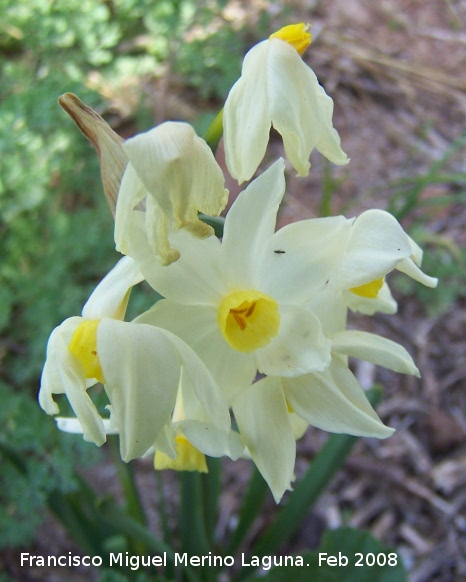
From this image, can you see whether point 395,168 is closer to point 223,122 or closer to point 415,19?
point 415,19

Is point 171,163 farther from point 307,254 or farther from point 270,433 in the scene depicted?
point 270,433

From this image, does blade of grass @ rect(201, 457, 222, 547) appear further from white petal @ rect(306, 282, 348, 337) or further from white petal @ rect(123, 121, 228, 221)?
white petal @ rect(123, 121, 228, 221)

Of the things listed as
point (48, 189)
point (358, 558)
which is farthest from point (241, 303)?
point (48, 189)

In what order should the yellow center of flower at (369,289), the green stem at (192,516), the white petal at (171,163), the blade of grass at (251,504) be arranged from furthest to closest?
1. the blade of grass at (251,504)
2. the green stem at (192,516)
3. the yellow center of flower at (369,289)
4. the white petal at (171,163)

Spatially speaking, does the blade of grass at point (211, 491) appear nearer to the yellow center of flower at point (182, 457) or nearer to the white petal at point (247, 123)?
the yellow center of flower at point (182, 457)

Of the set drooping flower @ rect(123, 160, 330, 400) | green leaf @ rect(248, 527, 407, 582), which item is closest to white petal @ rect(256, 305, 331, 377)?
drooping flower @ rect(123, 160, 330, 400)

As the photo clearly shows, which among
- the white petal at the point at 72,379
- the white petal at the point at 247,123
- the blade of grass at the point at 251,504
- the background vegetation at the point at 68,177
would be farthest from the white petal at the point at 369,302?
the background vegetation at the point at 68,177

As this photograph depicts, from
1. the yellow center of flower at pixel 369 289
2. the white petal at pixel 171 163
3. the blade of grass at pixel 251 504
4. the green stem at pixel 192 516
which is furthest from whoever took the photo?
the blade of grass at pixel 251 504

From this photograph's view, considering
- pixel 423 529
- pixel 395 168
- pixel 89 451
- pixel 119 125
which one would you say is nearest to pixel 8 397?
pixel 89 451
